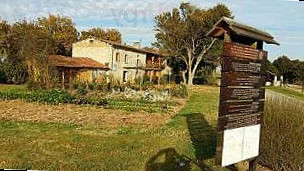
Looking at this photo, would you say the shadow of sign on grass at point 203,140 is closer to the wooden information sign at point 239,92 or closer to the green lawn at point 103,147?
the green lawn at point 103,147

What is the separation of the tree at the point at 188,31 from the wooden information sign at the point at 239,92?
39.3 m

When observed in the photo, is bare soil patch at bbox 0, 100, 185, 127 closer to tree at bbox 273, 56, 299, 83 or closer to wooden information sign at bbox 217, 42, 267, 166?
wooden information sign at bbox 217, 42, 267, 166

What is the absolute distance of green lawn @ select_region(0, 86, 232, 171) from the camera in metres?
6.82

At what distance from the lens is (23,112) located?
14.2m

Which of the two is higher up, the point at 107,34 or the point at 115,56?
the point at 107,34

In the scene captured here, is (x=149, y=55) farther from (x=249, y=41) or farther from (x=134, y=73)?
(x=249, y=41)

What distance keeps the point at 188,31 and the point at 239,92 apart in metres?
41.5

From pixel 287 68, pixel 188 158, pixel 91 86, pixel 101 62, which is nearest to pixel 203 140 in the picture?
pixel 188 158

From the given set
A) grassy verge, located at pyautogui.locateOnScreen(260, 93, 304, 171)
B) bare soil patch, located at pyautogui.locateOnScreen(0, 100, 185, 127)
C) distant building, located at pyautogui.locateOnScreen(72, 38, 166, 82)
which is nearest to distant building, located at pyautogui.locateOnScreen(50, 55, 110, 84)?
distant building, located at pyautogui.locateOnScreen(72, 38, 166, 82)

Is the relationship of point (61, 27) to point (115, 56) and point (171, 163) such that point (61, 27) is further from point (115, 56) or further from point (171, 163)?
point (171, 163)

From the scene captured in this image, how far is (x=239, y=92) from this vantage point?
4914 millimetres

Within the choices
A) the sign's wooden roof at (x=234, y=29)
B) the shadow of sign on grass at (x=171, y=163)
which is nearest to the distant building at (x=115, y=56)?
the shadow of sign on grass at (x=171, y=163)

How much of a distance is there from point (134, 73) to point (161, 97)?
25.6m

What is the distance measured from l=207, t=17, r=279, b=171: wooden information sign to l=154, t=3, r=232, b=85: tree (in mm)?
39273
